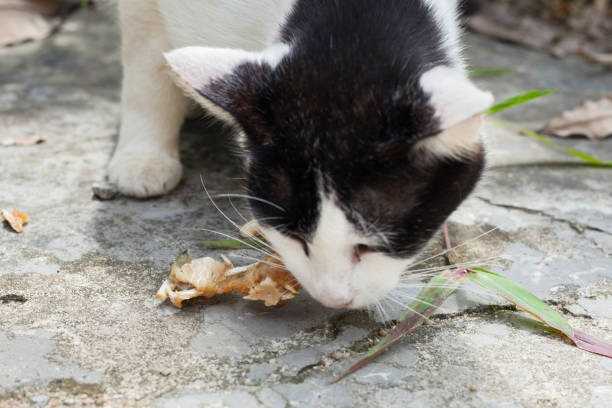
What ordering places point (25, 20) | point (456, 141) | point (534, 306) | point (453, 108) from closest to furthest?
point (453, 108)
point (456, 141)
point (534, 306)
point (25, 20)

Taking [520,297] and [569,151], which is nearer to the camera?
[520,297]

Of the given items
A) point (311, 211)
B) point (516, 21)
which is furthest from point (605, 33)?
point (311, 211)

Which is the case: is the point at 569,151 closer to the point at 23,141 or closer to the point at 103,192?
the point at 103,192

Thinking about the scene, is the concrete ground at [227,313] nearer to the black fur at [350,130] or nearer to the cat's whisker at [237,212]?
the cat's whisker at [237,212]

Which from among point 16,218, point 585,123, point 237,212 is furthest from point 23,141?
point 585,123

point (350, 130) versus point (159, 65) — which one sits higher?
point (350, 130)

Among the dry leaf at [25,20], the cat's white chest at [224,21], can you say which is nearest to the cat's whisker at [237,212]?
the cat's white chest at [224,21]

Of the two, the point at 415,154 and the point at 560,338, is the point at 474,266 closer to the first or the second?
the point at 560,338
